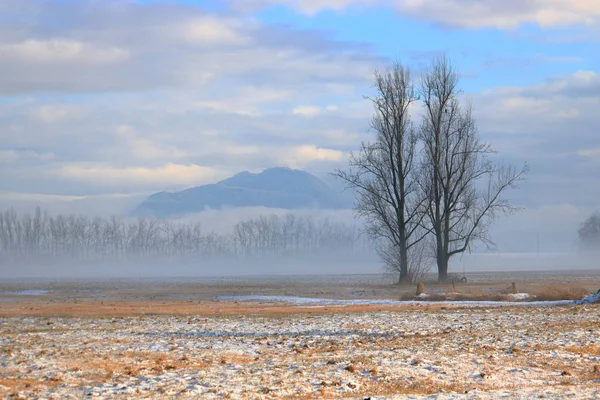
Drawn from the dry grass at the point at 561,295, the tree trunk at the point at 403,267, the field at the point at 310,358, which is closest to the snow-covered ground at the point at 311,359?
the field at the point at 310,358

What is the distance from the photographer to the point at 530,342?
18.9 metres

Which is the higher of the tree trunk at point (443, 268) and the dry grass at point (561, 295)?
the tree trunk at point (443, 268)

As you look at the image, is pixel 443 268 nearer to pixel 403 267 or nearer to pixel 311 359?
pixel 403 267

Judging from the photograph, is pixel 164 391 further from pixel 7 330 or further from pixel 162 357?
pixel 7 330

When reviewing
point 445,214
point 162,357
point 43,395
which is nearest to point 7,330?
point 162,357

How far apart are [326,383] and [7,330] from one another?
14.4m

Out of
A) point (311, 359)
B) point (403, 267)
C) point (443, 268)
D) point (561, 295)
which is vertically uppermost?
point (403, 267)

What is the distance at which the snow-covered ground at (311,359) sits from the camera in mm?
13406

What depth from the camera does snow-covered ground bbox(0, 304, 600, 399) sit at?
13.4m

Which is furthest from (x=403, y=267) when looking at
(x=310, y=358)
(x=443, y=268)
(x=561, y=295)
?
(x=310, y=358)

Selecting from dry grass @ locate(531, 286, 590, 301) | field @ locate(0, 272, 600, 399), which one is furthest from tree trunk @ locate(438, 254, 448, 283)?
field @ locate(0, 272, 600, 399)

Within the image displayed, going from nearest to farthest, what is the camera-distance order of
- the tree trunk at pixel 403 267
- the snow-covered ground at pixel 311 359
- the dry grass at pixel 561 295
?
1. the snow-covered ground at pixel 311 359
2. the dry grass at pixel 561 295
3. the tree trunk at pixel 403 267

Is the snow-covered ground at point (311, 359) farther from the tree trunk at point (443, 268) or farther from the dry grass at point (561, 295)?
the tree trunk at point (443, 268)

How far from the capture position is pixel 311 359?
16594 mm
